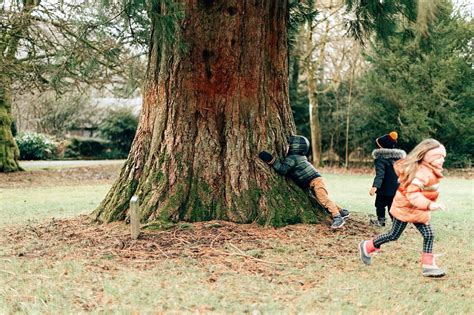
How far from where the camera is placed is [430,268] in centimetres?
474

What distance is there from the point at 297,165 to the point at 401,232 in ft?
6.26

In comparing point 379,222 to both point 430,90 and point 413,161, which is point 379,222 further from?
point 430,90

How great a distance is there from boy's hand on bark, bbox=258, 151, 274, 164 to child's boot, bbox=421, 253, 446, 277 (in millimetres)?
2211

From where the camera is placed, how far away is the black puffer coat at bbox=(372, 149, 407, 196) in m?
7.20

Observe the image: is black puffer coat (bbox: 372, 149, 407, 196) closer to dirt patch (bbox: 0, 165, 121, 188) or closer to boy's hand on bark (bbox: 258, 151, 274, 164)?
boy's hand on bark (bbox: 258, 151, 274, 164)

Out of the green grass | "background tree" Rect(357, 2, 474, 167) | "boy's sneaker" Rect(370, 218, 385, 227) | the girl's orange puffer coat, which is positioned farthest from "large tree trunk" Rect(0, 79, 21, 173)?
the girl's orange puffer coat

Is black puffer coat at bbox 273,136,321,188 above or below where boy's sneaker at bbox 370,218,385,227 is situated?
above

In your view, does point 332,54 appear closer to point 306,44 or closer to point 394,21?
point 306,44

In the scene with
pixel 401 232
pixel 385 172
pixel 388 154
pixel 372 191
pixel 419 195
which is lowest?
pixel 401 232

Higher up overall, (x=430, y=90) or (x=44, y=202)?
(x=430, y=90)

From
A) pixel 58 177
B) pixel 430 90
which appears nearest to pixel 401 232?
pixel 58 177

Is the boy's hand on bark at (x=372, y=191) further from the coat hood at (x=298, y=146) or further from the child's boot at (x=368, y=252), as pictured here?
the child's boot at (x=368, y=252)

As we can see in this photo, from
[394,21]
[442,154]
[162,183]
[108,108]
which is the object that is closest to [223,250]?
[162,183]

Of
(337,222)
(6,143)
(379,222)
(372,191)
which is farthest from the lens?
(6,143)
